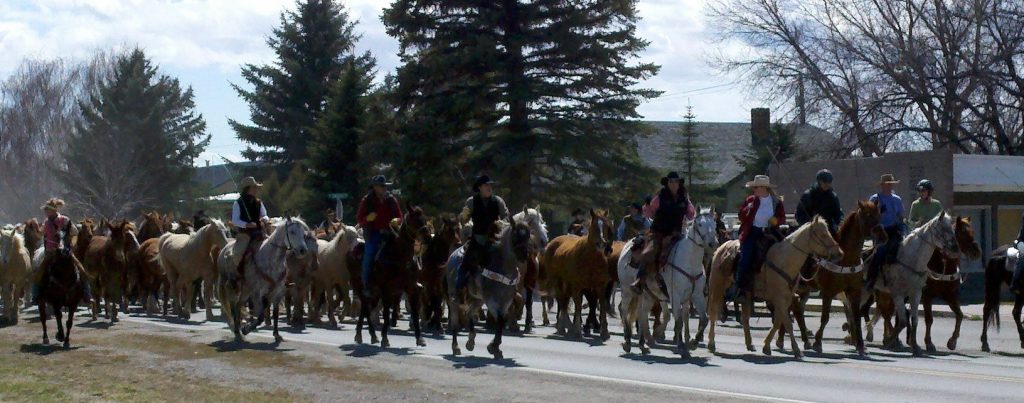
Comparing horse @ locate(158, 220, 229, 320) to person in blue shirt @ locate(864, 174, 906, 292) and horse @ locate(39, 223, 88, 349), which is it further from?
person in blue shirt @ locate(864, 174, 906, 292)

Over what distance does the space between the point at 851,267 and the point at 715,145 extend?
59.2m

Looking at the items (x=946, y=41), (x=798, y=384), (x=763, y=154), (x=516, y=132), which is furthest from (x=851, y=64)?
(x=798, y=384)

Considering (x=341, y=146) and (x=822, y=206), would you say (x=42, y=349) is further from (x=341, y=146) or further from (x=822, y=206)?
(x=341, y=146)

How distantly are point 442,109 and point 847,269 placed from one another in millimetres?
28149

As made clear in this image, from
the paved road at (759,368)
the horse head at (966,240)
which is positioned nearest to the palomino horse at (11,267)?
the paved road at (759,368)

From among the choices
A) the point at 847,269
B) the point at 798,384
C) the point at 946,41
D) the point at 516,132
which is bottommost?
the point at 798,384

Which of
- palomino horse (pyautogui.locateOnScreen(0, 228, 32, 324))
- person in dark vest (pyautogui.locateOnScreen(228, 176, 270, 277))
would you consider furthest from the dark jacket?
palomino horse (pyautogui.locateOnScreen(0, 228, 32, 324))

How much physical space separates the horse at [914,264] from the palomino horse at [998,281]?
1944mm

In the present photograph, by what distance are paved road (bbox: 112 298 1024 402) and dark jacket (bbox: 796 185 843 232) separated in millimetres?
2002

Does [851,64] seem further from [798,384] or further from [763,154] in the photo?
[798,384]

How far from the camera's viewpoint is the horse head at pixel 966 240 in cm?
1927

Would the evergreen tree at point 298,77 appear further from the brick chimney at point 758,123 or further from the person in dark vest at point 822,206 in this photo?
the person in dark vest at point 822,206

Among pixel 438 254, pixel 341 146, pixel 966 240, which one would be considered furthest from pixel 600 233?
pixel 341 146

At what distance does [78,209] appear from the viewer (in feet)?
255
